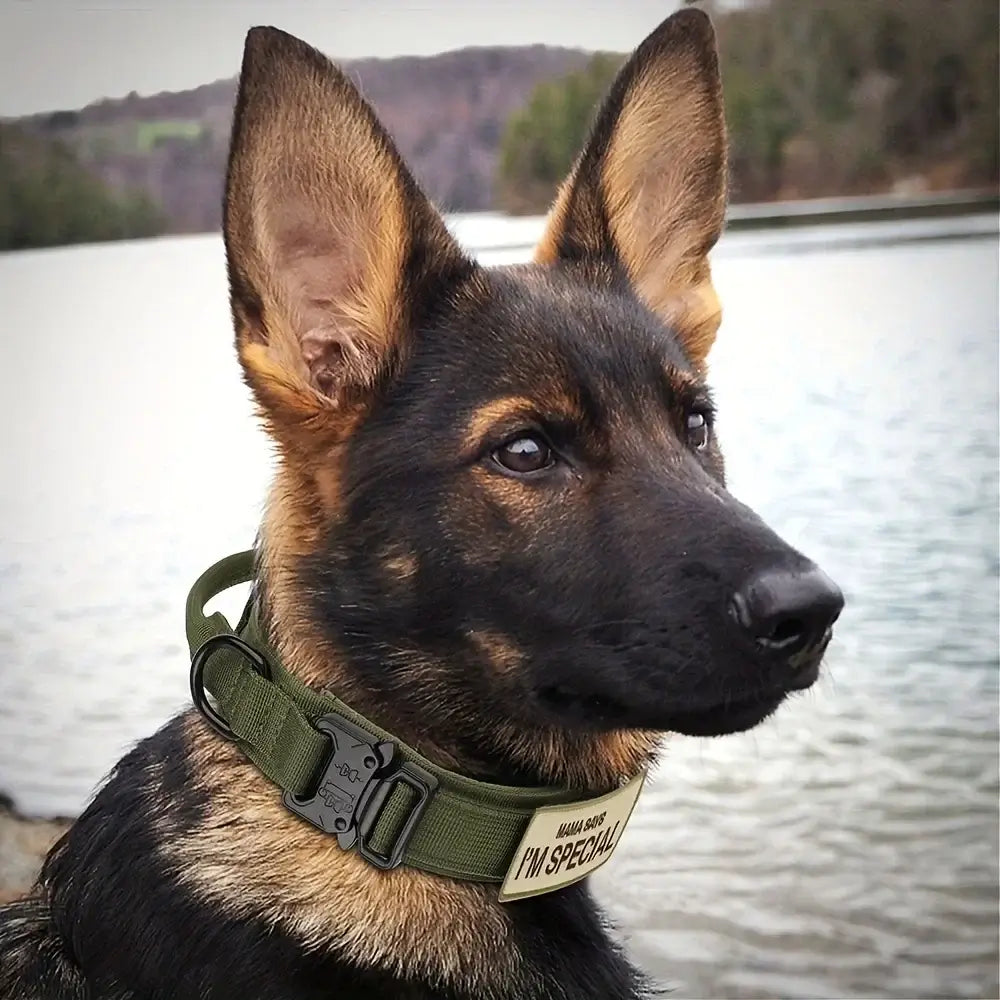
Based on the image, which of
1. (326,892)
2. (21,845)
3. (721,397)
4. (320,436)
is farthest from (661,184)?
(21,845)

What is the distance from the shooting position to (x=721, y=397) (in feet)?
5.78

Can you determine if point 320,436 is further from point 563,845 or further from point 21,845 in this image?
point 21,845

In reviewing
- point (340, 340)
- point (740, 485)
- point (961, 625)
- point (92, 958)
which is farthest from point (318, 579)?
point (961, 625)

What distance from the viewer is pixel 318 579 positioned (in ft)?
3.95

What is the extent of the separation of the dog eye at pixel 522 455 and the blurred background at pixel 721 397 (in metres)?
0.39

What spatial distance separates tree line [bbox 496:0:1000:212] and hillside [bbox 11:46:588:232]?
66 millimetres

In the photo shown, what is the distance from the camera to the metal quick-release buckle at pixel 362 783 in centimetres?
112

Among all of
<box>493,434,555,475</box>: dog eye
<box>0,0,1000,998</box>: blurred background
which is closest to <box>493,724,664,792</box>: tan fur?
<box>493,434,555,475</box>: dog eye

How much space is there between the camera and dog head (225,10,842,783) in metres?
1.12

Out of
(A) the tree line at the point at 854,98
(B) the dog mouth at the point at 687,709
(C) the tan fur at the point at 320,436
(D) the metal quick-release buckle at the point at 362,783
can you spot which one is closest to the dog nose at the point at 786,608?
(B) the dog mouth at the point at 687,709

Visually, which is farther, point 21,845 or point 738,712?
point 21,845

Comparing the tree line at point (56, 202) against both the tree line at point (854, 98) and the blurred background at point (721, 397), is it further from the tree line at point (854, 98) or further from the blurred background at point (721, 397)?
the tree line at point (854, 98)

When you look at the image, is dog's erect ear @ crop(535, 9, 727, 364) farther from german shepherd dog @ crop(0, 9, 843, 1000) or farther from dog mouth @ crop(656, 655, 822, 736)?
dog mouth @ crop(656, 655, 822, 736)

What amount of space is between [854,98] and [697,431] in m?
0.84
